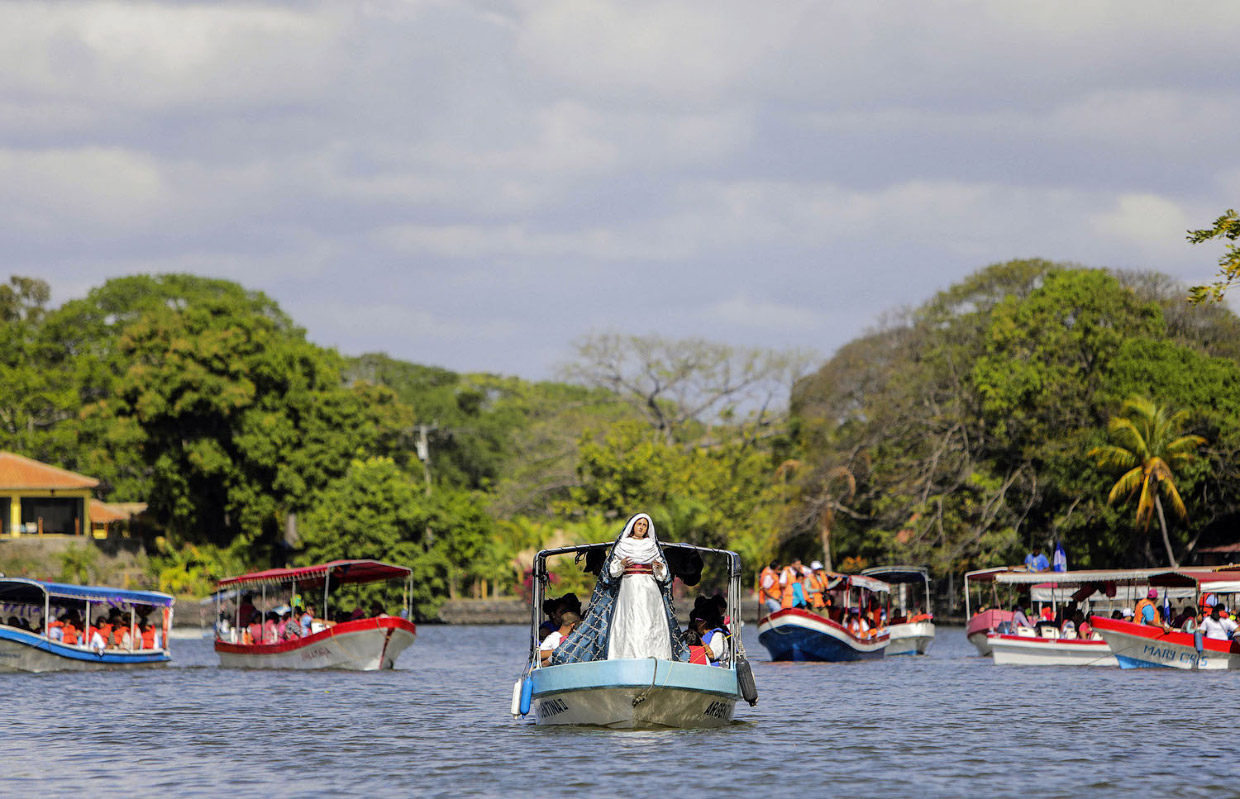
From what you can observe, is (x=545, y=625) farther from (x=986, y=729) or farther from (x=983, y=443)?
(x=983, y=443)

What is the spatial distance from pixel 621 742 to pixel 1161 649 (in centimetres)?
2005

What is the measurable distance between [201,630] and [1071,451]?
37081mm

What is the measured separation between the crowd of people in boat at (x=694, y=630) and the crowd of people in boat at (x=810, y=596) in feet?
62.7

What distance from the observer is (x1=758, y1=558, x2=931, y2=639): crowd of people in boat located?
42625 mm

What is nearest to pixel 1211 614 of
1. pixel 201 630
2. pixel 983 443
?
pixel 983 443

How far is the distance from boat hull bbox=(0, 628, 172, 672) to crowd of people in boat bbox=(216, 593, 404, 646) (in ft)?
9.98

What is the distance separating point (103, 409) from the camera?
2741 inches

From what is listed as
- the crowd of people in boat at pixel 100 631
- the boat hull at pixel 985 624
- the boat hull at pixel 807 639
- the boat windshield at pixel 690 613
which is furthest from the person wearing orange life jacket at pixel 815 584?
the boat windshield at pixel 690 613

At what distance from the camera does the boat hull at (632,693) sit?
20250 mm

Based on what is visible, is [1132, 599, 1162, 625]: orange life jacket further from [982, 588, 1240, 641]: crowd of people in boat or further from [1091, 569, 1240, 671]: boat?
[1091, 569, 1240, 671]: boat

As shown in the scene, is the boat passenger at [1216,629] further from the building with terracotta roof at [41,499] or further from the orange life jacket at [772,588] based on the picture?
the building with terracotta roof at [41,499]

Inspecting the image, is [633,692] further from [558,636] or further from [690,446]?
[690,446]

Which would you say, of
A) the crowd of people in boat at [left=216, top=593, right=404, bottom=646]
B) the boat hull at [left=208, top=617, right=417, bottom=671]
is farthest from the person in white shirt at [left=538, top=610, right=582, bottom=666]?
the crowd of people in boat at [left=216, top=593, right=404, bottom=646]

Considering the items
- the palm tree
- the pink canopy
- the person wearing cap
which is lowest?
the person wearing cap
